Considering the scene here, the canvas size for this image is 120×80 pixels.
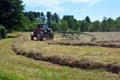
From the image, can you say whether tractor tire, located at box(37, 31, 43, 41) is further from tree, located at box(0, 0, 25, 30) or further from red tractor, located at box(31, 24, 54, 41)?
tree, located at box(0, 0, 25, 30)

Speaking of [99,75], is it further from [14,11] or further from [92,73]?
[14,11]

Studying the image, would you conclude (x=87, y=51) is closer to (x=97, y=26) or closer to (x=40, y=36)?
(x=40, y=36)

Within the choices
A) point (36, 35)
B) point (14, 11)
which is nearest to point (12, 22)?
point (14, 11)

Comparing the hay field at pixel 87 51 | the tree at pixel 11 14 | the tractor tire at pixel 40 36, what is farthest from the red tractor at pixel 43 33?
the tree at pixel 11 14

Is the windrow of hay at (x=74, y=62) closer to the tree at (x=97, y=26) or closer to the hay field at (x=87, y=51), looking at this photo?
the hay field at (x=87, y=51)

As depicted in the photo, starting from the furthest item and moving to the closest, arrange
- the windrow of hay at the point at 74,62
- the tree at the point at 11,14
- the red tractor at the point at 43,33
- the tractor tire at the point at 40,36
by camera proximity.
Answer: the tree at the point at 11,14 < the red tractor at the point at 43,33 < the tractor tire at the point at 40,36 < the windrow of hay at the point at 74,62

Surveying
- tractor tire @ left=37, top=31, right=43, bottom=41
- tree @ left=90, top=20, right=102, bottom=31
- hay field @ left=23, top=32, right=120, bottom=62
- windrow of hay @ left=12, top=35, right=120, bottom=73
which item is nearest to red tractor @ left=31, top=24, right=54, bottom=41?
tractor tire @ left=37, top=31, right=43, bottom=41

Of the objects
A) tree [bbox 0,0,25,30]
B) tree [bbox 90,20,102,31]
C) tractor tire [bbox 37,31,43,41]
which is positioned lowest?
tree [bbox 90,20,102,31]

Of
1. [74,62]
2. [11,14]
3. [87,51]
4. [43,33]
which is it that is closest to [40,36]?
[43,33]

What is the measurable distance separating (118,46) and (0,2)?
33705 millimetres

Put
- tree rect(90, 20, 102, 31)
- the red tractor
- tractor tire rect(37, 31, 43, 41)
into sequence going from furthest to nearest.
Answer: tree rect(90, 20, 102, 31), the red tractor, tractor tire rect(37, 31, 43, 41)

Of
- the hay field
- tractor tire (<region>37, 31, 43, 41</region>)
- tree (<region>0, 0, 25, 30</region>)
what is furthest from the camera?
tree (<region>0, 0, 25, 30</region>)

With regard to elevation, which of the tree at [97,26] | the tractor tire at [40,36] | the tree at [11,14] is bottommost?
the tree at [97,26]

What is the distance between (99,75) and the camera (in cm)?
1273
